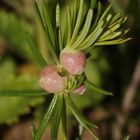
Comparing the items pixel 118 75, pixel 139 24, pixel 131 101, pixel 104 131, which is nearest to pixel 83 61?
pixel 139 24

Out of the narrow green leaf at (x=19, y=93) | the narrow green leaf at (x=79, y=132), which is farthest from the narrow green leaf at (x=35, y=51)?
the narrow green leaf at (x=79, y=132)

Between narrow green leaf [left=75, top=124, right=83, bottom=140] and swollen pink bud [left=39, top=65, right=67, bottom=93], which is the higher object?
swollen pink bud [left=39, top=65, right=67, bottom=93]

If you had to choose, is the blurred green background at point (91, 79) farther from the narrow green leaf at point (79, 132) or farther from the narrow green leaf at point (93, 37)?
the narrow green leaf at point (93, 37)

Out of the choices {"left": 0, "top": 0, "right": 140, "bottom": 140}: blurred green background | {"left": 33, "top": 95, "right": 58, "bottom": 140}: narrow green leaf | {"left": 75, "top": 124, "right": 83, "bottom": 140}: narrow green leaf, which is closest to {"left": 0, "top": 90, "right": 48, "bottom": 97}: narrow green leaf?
{"left": 33, "top": 95, "right": 58, "bottom": 140}: narrow green leaf

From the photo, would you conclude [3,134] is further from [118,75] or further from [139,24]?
[139,24]

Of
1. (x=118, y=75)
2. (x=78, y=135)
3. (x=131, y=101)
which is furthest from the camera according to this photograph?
(x=118, y=75)

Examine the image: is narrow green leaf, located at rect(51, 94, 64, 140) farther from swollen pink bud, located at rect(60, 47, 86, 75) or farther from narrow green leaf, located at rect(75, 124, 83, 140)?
narrow green leaf, located at rect(75, 124, 83, 140)

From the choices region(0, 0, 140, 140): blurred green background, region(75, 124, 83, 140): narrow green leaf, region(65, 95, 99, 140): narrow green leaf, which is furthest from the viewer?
region(0, 0, 140, 140): blurred green background

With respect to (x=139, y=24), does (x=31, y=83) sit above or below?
below
